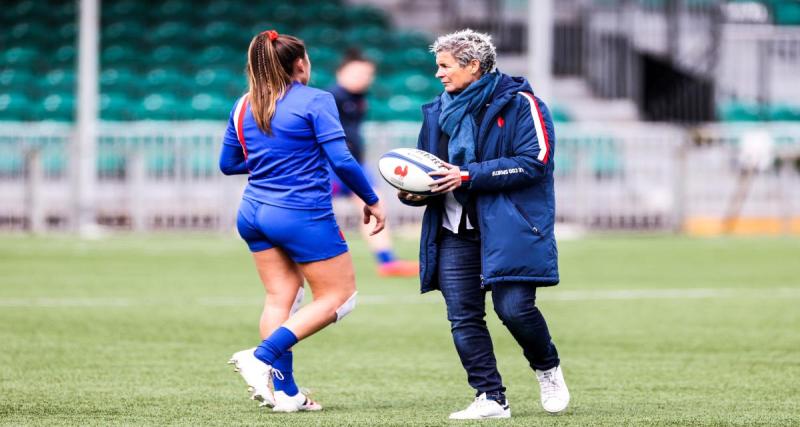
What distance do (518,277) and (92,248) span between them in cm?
1224

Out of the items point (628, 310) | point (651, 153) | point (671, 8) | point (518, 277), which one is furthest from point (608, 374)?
point (671, 8)

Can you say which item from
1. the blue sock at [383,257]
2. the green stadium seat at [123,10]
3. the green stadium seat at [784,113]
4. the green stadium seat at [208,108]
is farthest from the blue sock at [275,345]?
the green stadium seat at [123,10]

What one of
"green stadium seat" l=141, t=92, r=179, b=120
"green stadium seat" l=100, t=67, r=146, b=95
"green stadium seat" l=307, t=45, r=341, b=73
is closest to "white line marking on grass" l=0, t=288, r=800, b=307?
"green stadium seat" l=141, t=92, r=179, b=120

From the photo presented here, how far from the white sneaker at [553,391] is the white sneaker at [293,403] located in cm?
108

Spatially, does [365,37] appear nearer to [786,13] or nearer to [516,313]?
[786,13]

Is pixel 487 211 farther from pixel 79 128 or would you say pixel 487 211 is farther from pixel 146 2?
pixel 146 2

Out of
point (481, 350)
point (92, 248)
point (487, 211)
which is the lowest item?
point (92, 248)

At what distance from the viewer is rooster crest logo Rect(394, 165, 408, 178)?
661 centimetres

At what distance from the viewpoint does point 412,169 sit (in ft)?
21.6

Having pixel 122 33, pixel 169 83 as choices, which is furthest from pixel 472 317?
pixel 122 33

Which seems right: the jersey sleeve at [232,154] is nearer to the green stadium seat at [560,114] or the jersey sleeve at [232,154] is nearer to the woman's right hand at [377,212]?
the woman's right hand at [377,212]

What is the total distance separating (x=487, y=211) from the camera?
664cm

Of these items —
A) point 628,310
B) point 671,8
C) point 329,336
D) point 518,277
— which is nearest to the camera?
point 518,277

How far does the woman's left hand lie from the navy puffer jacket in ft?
0.21
